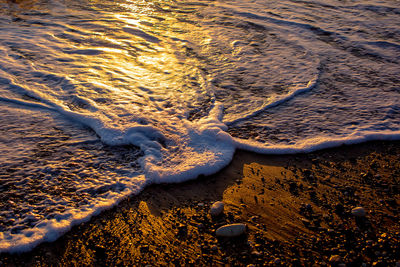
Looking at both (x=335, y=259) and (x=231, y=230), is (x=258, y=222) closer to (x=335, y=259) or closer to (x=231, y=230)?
(x=231, y=230)

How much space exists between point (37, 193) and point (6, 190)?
0.28 m

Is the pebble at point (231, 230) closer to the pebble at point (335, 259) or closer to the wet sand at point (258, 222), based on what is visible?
the wet sand at point (258, 222)

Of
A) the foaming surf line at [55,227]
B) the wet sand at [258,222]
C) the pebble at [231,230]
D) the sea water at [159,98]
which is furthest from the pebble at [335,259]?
the foaming surf line at [55,227]

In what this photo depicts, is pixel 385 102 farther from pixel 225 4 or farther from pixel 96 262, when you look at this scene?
pixel 225 4

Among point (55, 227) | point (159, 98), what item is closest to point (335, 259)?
point (55, 227)

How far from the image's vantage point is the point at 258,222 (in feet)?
8.57

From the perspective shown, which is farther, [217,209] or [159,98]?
[159,98]

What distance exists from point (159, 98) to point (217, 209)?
221cm

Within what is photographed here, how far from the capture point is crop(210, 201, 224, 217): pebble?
2658 mm

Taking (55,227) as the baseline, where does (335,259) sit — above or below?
above

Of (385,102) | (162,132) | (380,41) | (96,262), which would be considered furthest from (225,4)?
(96,262)

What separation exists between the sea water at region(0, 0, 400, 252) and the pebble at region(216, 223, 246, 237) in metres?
0.75

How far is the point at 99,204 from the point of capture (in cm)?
273

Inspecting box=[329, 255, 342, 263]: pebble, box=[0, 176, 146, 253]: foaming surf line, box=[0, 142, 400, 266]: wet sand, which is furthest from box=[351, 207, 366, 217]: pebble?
box=[0, 176, 146, 253]: foaming surf line
